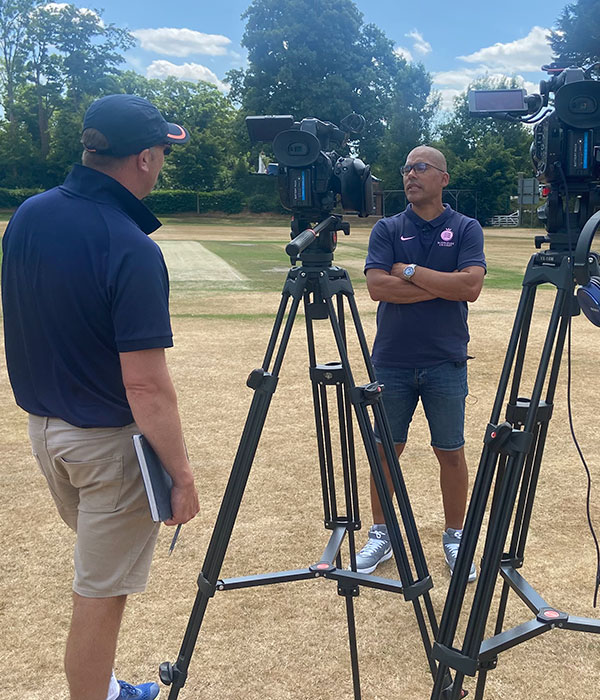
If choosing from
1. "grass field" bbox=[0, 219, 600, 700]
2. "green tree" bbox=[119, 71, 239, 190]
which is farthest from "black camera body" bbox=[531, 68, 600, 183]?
"green tree" bbox=[119, 71, 239, 190]

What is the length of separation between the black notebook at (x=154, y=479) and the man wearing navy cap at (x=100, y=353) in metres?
0.03

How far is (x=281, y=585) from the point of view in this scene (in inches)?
134

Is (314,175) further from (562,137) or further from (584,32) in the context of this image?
(584,32)

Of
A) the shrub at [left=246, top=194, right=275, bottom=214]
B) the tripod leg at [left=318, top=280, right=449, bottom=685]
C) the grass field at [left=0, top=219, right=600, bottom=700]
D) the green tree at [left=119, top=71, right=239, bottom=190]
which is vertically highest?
the green tree at [left=119, top=71, right=239, bottom=190]

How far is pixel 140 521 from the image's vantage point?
7.12 ft

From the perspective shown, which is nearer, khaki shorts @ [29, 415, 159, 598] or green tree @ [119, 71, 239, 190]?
khaki shorts @ [29, 415, 159, 598]

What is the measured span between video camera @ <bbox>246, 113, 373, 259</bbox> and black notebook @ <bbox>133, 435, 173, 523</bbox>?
104cm

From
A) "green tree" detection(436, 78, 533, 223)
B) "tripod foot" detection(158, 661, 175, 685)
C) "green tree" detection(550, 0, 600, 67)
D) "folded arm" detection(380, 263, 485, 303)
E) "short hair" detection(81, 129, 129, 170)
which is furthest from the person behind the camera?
"green tree" detection(436, 78, 533, 223)

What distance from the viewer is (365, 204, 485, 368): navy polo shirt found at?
11.3ft

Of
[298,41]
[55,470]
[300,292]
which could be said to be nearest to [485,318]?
[300,292]

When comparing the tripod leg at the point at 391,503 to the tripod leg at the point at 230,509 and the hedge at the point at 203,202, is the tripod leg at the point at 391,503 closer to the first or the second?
the tripod leg at the point at 230,509

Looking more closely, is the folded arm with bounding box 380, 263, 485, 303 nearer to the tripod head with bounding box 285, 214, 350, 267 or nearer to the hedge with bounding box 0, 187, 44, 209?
the tripod head with bounding box 285, 214, 350, 267

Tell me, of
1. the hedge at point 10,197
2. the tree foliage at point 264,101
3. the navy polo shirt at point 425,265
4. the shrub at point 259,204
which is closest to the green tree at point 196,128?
the tree foliage at point 264,101

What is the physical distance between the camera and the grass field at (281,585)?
2688 millimetres
